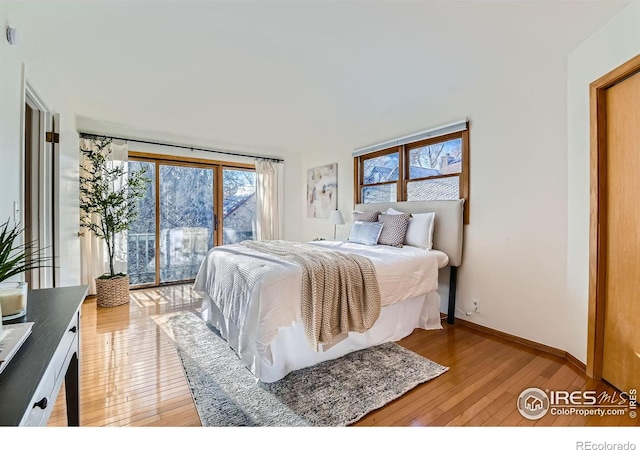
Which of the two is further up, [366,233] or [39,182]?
[39,182]

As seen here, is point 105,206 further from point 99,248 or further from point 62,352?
point 62,352

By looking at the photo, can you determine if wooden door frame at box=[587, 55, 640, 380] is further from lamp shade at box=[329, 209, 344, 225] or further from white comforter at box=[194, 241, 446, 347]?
lamp shade at box=[329, 209, 344, 225]

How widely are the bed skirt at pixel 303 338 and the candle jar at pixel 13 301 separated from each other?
1.13 metres

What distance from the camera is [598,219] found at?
1887 millimetres

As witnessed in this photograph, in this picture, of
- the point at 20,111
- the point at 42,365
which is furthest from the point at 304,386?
the point at 20,111

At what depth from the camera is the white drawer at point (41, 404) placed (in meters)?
0.63

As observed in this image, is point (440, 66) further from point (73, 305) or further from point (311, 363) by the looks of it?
point (73, 305)

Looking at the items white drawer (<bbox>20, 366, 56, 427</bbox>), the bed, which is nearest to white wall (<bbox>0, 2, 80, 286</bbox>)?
white drawer (<bbox>20, 366, 56, 427</bbox>)

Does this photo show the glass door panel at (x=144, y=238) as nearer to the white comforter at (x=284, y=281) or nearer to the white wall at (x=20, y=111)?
the white wall at (x=20, y=111)

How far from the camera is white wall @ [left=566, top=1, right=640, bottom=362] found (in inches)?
74.5

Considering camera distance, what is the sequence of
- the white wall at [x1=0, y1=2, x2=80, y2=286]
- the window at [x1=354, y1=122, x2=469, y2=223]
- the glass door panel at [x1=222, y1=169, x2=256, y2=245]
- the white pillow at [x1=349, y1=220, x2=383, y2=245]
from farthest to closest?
1. the glass door panel at [x1=222, y1=169, x2=256, y2=245]
2. the white pillow at [x1=349, y1=220, x2=383, y2=245]
3. the window at [x1=354, y1=122, x2=469, y2=223]
4. the white wall at [x1=0, y1=2, x2=80, y2=286]

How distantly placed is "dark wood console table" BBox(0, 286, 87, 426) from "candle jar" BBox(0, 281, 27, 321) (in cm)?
3

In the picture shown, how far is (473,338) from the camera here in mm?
2584

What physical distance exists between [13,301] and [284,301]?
1.24m
